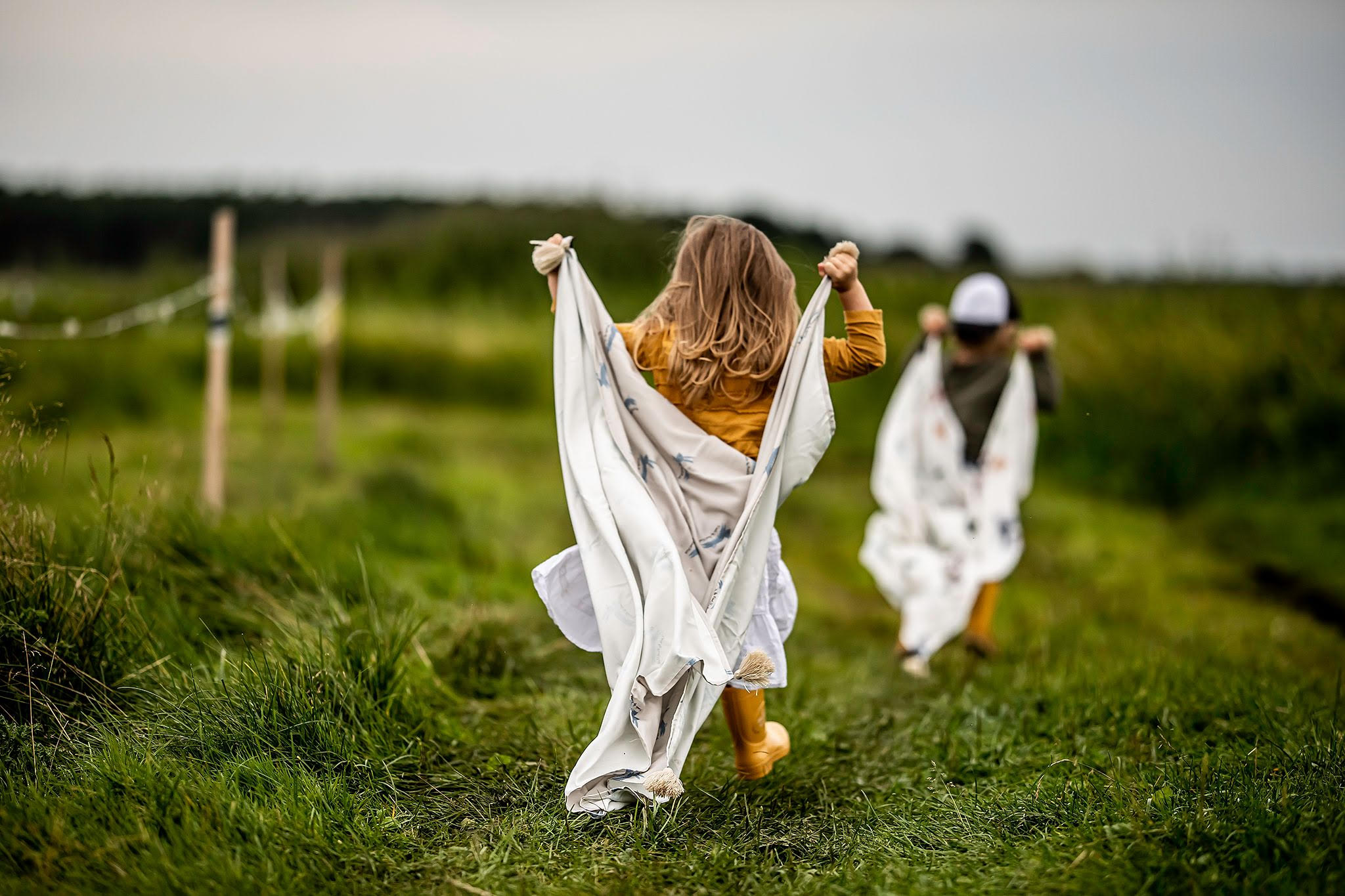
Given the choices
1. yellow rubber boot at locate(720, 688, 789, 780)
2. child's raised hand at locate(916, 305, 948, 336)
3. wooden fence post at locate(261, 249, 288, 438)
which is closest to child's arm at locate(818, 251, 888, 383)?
yellow rubber boot at locate(720, 688, 789, 780)

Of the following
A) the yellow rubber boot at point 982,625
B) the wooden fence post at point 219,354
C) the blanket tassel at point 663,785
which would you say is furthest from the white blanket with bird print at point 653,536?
the wooden fence post at point 219,354

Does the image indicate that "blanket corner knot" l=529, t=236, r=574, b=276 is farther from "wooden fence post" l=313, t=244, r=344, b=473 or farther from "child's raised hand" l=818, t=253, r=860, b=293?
"wooden fence post" l=313, t=244, r=344, b=473

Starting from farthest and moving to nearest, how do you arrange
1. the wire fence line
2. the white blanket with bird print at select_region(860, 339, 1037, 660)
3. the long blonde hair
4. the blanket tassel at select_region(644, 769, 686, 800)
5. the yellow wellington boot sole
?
the white blanket with bird print at select_region(860, 339, 1037, 660)
the wire fence line
the yellow wellington boot sole
the long blonde hair
the blanket tassel at select_region(644, 769, 686, 800)

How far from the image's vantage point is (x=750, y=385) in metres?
3.24

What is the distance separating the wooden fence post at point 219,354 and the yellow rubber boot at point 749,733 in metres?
3.38

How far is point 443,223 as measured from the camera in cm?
1981

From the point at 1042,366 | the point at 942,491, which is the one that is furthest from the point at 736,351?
the point at 1042,366

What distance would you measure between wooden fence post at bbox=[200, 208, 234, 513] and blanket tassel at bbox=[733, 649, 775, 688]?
3500 millimetres

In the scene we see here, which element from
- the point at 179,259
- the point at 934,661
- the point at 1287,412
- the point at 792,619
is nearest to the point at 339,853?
the point at 792,619

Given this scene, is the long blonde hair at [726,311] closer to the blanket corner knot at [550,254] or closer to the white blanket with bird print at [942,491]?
the blanket corner knot at [550,254]

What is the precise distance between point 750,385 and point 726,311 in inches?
9.2

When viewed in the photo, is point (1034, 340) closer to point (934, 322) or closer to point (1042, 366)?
point (1042, 366)

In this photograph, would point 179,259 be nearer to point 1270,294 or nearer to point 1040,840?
point 1270,294

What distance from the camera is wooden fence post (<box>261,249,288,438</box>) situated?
11.0 meters
